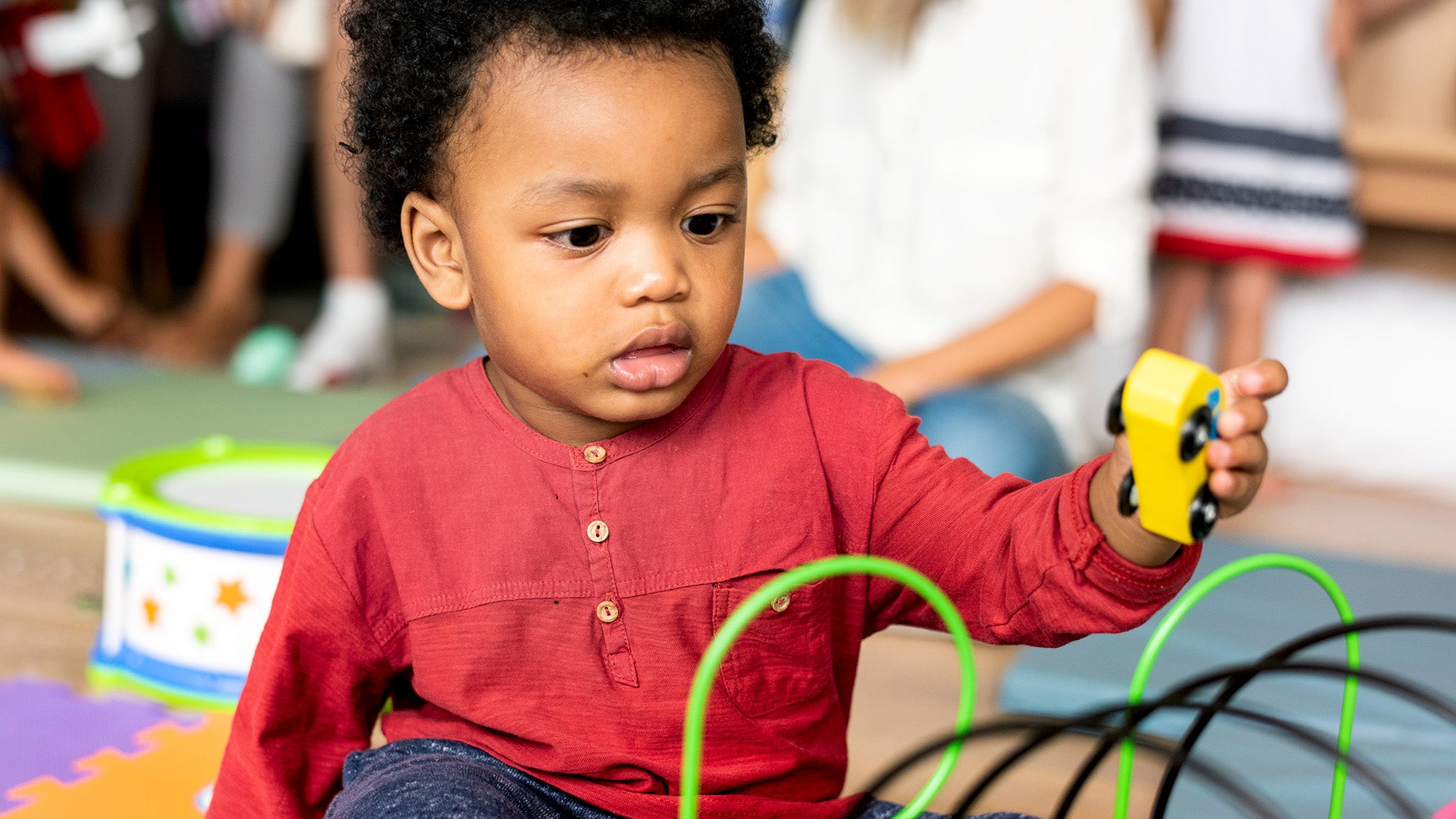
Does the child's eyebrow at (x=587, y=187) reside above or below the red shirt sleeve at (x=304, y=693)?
above

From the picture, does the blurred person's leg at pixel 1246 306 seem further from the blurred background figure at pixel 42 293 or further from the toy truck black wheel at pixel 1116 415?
the blurred background figure at pixel 42 293

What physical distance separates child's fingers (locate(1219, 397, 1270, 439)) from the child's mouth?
0.82 feet

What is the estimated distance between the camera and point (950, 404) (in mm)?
1431

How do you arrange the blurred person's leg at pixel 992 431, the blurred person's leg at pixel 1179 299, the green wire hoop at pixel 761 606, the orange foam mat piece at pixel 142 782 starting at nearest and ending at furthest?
1. the green wire hoop at pixel 761 606
2. the orange foam mat piece at pixel 142 782
3. the blurred person's leg at pixel 992 431
4. the blurred person's leg at pixel 1179 299

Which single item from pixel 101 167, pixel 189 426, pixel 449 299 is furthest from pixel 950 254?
pixel 101 167

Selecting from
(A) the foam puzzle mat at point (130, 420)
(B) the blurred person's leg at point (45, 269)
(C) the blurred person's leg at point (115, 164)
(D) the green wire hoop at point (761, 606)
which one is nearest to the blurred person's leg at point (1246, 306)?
(A) the foam puzzle mat at point (130, 420)

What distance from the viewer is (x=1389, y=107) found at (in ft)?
7.40

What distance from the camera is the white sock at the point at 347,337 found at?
7.35 ft

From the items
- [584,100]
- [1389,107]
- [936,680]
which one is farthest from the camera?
[1389,107]

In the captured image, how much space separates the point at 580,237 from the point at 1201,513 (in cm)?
31

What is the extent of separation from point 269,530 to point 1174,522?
765 mm

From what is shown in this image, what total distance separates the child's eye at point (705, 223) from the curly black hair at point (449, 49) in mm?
82

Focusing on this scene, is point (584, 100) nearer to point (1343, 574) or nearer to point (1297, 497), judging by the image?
point (1343, 574)

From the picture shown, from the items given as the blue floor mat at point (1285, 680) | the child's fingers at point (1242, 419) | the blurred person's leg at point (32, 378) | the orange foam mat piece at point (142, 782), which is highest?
the child's fingers at point (1242, 419)
